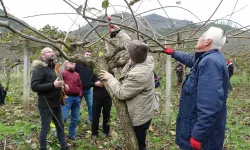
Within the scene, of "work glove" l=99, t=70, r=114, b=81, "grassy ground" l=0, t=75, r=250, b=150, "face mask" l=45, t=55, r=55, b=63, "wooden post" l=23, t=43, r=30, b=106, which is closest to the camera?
→ "work glove" l=99, t=70, r=114, b=81

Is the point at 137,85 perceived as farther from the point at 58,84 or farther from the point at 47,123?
the point at 47,123

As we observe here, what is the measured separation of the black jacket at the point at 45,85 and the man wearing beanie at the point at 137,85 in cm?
120

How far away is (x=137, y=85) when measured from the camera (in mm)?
2574

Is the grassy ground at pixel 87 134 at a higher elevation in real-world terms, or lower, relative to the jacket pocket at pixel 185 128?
lower

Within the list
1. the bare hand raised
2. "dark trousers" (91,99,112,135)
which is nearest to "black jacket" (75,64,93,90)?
"dark trousers" (91,99,112,135)

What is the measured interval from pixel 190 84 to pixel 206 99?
0.26 metres

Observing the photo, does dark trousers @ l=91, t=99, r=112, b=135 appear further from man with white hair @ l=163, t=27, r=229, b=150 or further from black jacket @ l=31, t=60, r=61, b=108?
man with white hair @ l=163, t=27, r=229, b=150

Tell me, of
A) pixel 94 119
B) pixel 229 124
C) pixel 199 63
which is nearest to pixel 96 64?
pixel 199 63

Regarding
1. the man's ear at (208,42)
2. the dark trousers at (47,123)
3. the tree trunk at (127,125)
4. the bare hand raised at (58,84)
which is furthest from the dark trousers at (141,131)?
the dark trousers at (47,123)

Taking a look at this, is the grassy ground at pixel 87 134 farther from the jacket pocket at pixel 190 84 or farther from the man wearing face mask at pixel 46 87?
the jacket pocket at pixel 190 84

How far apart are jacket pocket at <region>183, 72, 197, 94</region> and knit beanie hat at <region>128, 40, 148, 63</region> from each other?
1.64 ft

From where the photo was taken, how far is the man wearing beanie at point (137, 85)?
8.38ft

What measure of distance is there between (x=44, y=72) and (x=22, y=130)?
80.2 inches

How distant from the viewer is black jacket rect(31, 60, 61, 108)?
352cm
